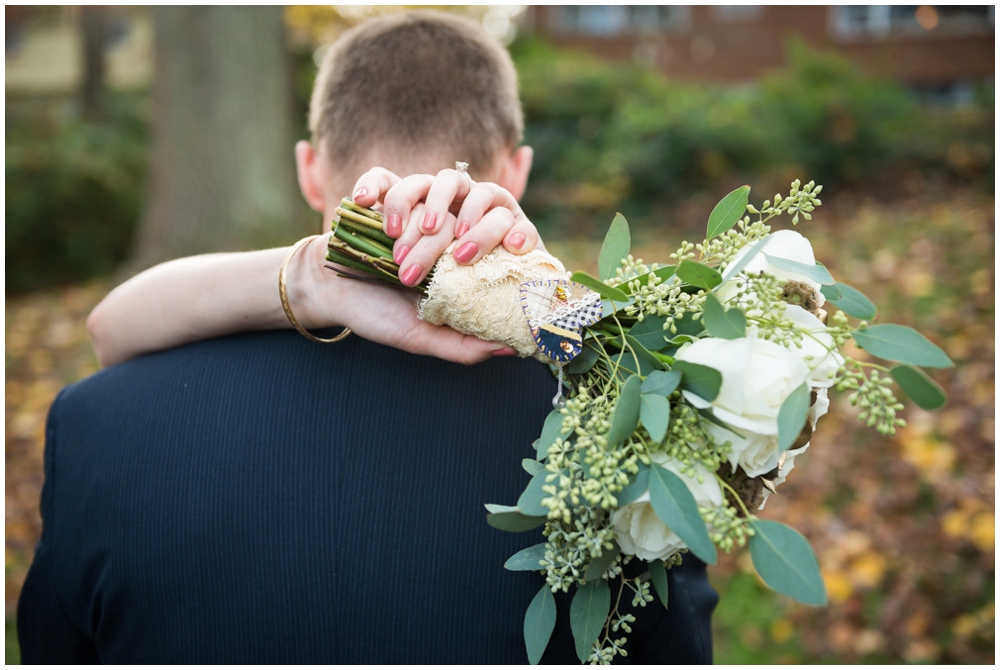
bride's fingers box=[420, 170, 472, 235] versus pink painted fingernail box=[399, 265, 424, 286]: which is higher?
bride's fingers box=[420, 170, 472, 235]

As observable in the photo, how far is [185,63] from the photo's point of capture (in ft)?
23.8

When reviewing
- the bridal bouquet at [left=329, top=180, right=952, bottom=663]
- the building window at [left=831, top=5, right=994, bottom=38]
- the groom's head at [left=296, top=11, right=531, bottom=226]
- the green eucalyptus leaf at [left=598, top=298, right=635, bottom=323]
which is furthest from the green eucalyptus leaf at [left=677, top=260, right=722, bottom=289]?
the building window at [left=831, top=5, right=994, bottom=38]

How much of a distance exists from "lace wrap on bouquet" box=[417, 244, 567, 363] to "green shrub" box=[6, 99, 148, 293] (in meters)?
8.83

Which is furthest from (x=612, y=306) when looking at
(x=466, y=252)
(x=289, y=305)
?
(x=289, y=305)

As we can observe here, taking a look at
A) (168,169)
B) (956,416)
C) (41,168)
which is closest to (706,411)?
(956,416)

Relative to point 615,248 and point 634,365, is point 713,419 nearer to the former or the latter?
point 634,365

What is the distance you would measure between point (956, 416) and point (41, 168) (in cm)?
964

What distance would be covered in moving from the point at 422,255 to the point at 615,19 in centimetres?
2333

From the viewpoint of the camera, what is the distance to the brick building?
66.0 ft

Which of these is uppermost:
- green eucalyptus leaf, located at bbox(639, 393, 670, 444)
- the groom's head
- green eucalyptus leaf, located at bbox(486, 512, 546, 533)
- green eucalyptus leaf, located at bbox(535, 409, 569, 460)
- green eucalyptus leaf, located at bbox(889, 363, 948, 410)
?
the groom's head

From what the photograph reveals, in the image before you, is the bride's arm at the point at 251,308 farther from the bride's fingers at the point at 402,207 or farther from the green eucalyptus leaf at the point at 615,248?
the green eucalyptus leaf at the point at 615,248

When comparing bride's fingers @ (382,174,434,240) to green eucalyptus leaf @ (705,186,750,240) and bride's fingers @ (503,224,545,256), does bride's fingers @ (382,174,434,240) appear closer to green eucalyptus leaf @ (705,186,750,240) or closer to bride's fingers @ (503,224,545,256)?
bride's fingers @ (503,224,545,256)

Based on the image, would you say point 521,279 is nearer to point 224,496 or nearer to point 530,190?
point 224,496

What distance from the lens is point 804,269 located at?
3.76 feet
